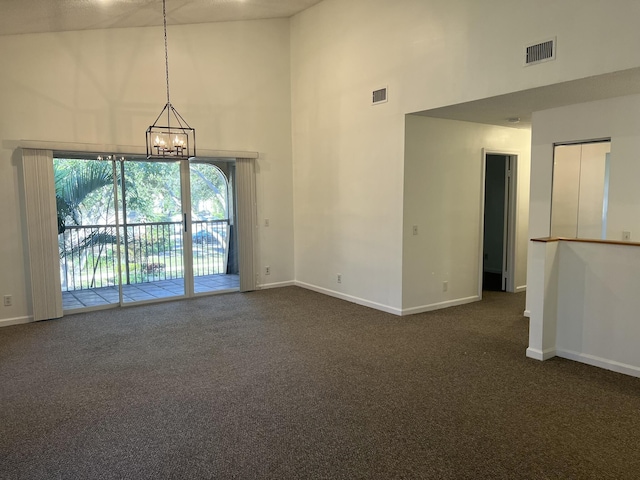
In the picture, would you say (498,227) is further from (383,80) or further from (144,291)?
(144,291)

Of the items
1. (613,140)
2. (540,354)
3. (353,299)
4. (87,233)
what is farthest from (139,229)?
(613,140)

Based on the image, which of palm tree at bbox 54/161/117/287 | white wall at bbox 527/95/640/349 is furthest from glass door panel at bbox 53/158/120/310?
white wall at bbox 527/95/640/349

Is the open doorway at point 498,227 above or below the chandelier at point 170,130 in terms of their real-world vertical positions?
below

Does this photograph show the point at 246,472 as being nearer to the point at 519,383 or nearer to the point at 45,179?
the point at 519,383

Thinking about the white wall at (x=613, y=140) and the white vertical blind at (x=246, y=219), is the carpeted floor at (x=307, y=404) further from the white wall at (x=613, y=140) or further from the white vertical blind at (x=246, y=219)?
the white vertical blind at (x=246, y=219)

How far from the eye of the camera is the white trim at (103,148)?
5.38 meters

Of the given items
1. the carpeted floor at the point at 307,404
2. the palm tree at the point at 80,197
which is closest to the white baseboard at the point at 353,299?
the carpeted floor at the point at 307,404

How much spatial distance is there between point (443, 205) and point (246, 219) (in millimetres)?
2961

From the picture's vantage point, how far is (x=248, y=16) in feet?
21.9

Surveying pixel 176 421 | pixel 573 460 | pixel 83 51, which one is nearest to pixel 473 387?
pixel 573 460

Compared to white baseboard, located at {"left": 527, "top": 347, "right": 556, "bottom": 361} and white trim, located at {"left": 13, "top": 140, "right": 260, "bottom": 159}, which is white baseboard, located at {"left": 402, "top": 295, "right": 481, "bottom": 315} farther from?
white trim, located at {"left": 13, "top": 140, "right": 260, "bottom": 159}

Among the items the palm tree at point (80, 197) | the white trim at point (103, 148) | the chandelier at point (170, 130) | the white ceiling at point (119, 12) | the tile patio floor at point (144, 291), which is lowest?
the tile patio floor at point (144, 291)

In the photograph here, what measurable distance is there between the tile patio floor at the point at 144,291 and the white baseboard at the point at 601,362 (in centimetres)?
467

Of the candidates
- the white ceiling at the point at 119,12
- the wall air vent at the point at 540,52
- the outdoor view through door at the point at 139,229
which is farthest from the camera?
the outdoor view through door at the point at 139,229
